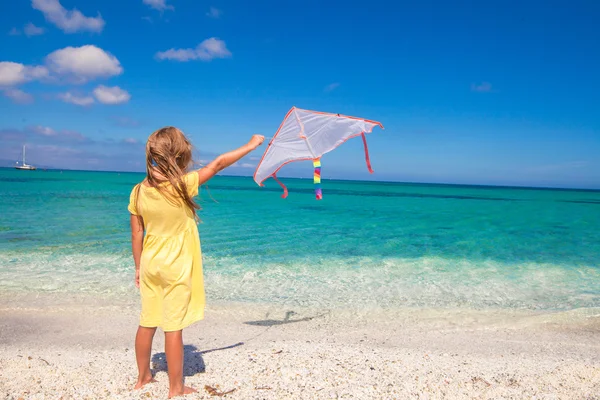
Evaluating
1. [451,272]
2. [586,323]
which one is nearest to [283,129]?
[586,323]

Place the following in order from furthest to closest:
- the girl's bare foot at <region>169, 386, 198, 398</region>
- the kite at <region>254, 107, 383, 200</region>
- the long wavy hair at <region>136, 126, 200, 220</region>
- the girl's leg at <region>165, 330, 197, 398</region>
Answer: the kite at <region>254, 107, 383, 200</region>, the girl's bare foot at <region>169, 386, 198, 398</region>, the girl's leg at <region>165, 330, 197, 398</region>, the long wavy hair at <region>136, 126, 200, 220</region>

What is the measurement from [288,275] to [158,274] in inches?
235

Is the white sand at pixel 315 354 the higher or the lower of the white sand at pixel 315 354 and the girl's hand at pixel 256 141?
the lower

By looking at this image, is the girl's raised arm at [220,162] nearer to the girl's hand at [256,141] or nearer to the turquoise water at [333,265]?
the girl's hand at [256,141]

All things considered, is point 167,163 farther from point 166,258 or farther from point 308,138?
point 308,138

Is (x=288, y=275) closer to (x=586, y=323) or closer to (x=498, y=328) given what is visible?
(x=498, y=328)

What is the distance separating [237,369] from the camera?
12.7ft

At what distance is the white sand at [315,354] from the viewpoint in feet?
11.4

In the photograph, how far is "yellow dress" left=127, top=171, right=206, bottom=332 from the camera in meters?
2.97

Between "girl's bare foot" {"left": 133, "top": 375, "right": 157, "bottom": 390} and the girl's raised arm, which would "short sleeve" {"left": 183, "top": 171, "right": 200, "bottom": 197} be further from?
"girl's bare foot" {"left": 133, "top": 375, "right": 157, "bottom": 390}

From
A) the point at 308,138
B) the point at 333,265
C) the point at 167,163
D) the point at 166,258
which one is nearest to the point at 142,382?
the point at 166,258

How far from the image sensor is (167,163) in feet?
9.60

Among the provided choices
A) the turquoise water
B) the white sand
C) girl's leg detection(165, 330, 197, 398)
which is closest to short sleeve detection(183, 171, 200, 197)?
girl's leg detection(165, 330, 197, 398)

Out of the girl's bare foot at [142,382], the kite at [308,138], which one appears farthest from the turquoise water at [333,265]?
the girl's bare foot at [142,382]
